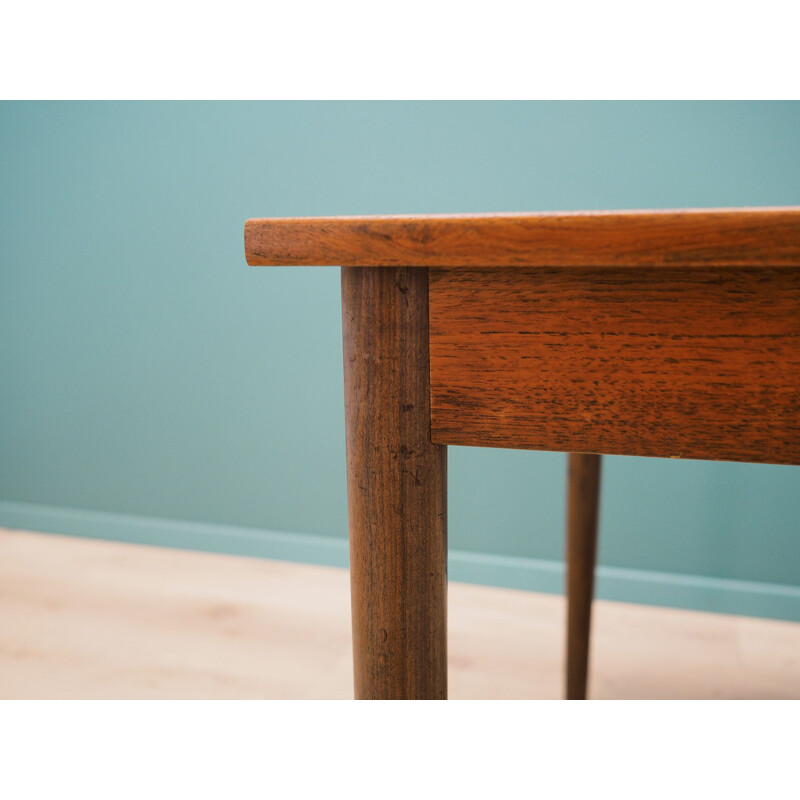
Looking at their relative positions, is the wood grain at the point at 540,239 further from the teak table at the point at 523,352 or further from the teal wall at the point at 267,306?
the teal wall at the point at 267,306

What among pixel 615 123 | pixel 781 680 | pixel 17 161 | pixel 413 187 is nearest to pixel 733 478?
pixel 781 680

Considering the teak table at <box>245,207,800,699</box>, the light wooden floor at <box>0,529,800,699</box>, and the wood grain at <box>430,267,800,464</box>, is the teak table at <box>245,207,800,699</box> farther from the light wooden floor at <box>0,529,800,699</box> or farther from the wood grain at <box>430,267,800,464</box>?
the light wooden floor at <box>0,529,800,699</box>

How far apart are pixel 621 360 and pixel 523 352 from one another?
46mm

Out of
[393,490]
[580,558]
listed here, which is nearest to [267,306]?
[580,558]

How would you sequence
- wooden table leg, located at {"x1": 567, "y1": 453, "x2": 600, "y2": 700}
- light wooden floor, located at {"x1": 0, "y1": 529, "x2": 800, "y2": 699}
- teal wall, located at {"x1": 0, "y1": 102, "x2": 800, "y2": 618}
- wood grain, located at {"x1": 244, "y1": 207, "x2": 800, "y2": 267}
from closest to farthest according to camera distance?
wood grain, located at {"x1": 244, "y1": 207, "x2": 800, "y2": 267}, wooden table leg, located at {"x1": 567, "y1": 453, "x2": 600, "y2": 700}, light wooden floor, located at {"x1": 0, "y1": 529, "x2": 800, "y2": 699}, teal wall, located at {"x1": 0, "y1": 102, "x2": 800, "y2": 618}

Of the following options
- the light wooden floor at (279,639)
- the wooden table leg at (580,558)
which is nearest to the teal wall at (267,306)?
the light wooden floor at (279,639)

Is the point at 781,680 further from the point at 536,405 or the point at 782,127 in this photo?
the point at 536,405

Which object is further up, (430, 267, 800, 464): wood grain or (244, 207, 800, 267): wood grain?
(244, 207, 800, 267): wood grain

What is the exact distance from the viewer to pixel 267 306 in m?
1.61

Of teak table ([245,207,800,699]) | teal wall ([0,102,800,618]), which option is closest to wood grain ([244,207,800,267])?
teak table ([245,207,800,699])

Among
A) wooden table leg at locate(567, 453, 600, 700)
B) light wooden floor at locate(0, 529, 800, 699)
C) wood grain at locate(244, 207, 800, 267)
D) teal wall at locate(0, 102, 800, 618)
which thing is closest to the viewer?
wood grain at locate(244, 207, 800, 267)

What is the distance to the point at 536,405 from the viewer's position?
0.36 m

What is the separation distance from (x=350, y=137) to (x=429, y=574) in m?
1.27

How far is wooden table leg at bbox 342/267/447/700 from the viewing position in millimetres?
376
